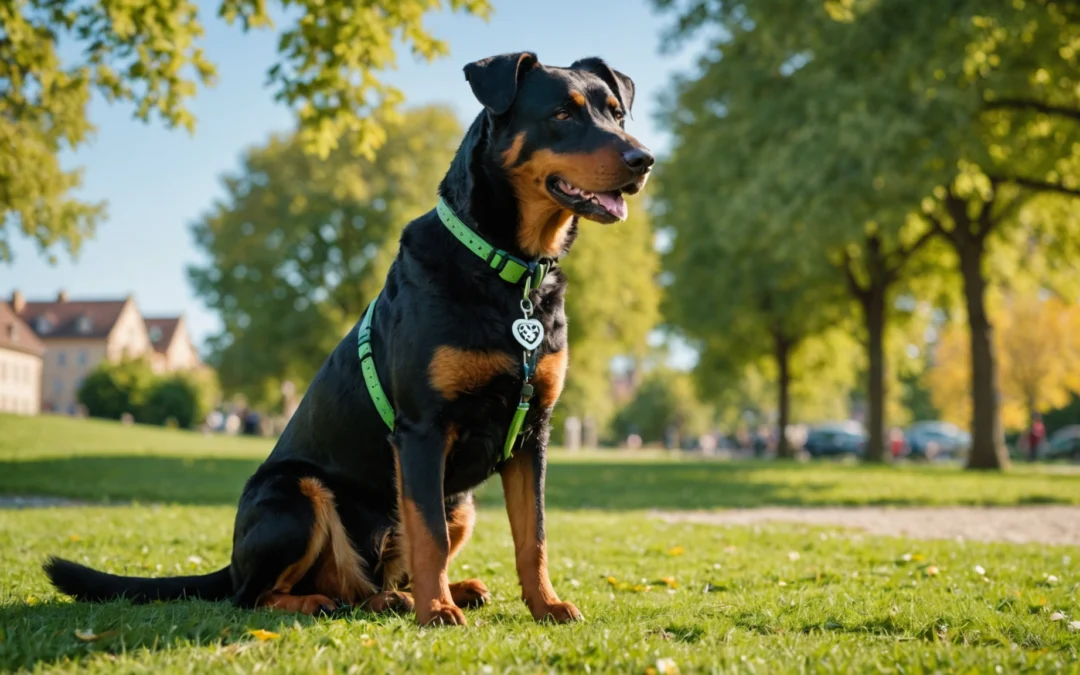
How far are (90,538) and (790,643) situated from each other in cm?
598

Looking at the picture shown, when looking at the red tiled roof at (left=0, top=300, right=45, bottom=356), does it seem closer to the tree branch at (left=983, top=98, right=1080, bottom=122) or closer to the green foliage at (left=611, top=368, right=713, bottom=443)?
the green foliage at (left=611, top=368, right=713, bottom=443)

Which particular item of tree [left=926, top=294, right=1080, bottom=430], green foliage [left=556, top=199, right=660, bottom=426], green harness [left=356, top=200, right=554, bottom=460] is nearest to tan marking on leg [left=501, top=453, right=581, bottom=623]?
green harness [left=356, top=200, right=554, bottom=460]

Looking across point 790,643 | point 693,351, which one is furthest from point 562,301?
point 693,351

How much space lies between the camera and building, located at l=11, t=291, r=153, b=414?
285 feet

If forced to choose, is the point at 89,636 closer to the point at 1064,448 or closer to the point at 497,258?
the point at 497,258

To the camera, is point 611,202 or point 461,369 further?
point 611,202

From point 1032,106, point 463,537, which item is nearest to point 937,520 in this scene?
point 463,537

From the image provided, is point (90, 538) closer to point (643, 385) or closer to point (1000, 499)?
point (1000, 499)

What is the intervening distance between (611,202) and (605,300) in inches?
1376

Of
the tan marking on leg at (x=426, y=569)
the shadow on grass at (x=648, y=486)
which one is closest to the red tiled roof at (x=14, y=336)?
the shadow on grass at (x=648, y=486)

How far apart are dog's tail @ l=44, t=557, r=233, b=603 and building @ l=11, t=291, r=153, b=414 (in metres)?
88.2

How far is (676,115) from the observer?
29.1 metres

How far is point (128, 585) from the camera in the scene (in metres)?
4.42

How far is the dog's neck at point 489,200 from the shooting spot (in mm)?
4133
